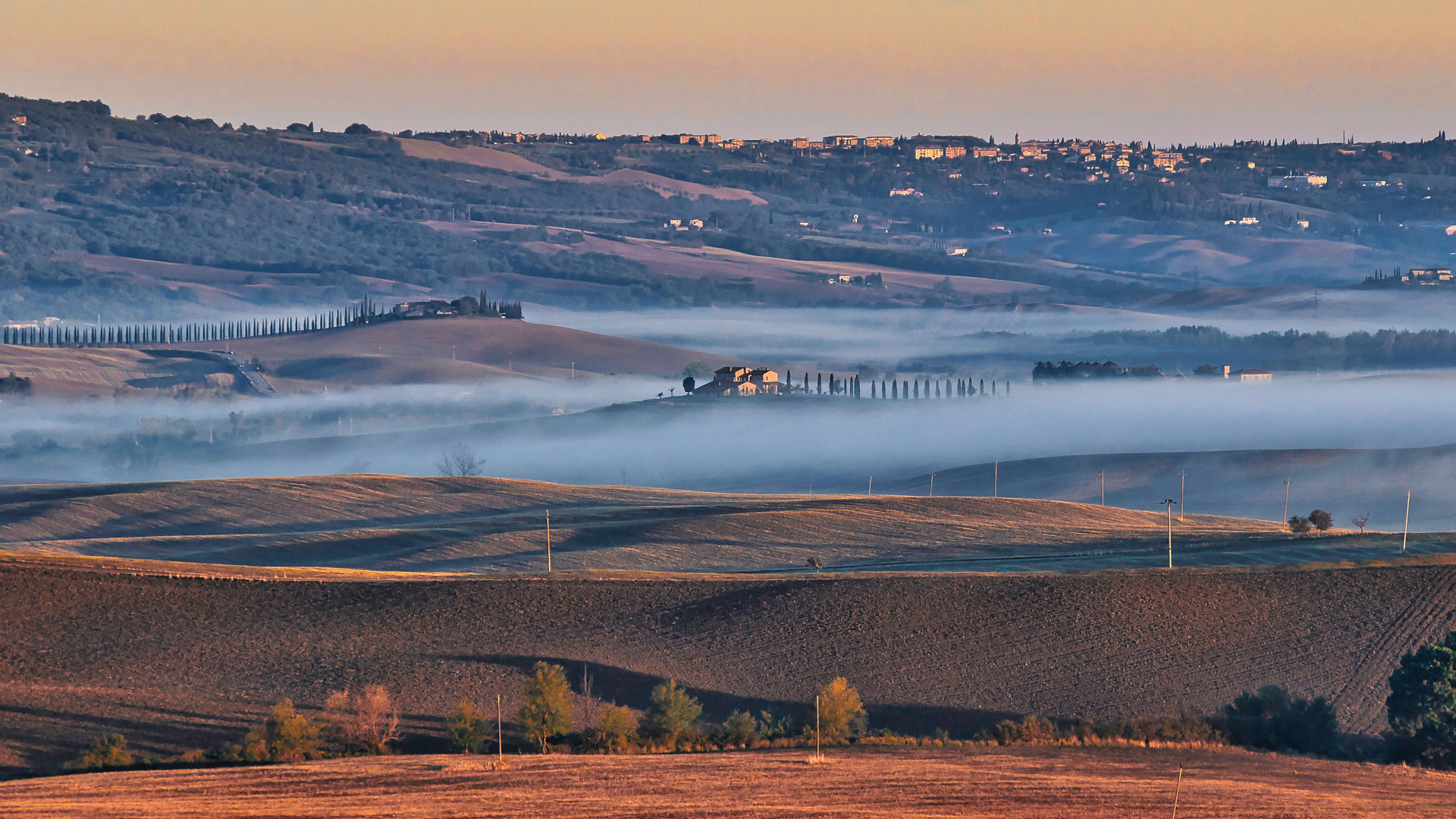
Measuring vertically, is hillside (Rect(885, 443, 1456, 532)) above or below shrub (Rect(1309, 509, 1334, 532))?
below

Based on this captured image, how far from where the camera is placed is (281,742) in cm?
4953

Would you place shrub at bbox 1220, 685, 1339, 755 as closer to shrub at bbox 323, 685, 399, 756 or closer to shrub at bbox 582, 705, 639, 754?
shrub at bbox 582, 705, 639, 754

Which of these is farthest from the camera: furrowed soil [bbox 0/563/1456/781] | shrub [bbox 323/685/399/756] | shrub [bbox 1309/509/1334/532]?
shrub [bbox 1309/509/1334/532]

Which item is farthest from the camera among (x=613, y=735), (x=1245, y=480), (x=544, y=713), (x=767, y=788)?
(x=1245, y=480)

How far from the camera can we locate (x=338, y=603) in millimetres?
67562

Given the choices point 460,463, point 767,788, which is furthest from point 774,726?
point 460,463

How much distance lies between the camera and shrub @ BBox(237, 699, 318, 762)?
49062mm

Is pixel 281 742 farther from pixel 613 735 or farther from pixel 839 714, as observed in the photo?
pixel 839 714

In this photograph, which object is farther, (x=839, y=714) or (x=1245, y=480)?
(x=1245, y=480)

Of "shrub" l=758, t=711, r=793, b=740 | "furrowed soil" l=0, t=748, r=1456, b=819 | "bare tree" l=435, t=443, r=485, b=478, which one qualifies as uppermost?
"furrowed soil" l=0, t=748, r=1456, b=819

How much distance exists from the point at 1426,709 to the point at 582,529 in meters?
51.8

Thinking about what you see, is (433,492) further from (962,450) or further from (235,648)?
(962,450)

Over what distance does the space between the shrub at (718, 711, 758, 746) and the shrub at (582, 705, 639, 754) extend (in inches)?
93.5

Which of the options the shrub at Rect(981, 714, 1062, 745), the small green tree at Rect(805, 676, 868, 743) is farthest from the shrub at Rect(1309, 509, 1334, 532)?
the small green tree at Rect(805, 676, 868, 743)
